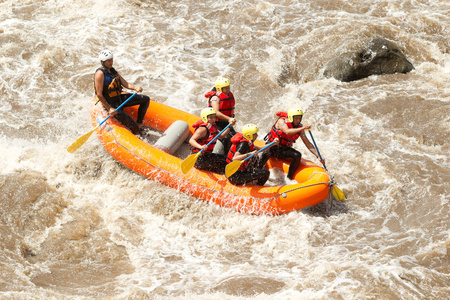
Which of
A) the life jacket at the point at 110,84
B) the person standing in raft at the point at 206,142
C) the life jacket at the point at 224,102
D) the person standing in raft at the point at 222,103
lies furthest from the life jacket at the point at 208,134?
the life jacket at the point at 110,84

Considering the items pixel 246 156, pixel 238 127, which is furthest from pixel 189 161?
pixel 238 127

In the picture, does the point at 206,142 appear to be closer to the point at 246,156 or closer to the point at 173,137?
the point at 246,156

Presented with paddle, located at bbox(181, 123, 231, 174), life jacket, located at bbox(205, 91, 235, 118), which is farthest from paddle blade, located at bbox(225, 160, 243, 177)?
life jacket, located at bbox(205, 91, 235, 118)

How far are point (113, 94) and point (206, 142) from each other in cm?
174

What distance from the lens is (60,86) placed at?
9633 millimetres

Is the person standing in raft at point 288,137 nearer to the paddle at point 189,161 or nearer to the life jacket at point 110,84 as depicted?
the paddle at point 189,161

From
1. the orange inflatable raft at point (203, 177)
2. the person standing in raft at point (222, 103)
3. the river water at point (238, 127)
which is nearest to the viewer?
the river water at point (238, 127)

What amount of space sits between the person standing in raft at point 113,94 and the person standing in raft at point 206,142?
1.35 metres

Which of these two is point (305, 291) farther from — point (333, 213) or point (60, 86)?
point (60, 86)

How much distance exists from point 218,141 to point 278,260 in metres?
1.91

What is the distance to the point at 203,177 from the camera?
6.41 m

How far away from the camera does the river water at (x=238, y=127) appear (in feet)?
17.2

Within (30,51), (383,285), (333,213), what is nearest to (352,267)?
(383,285)

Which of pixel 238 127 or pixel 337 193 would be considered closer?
pixel 337 193
